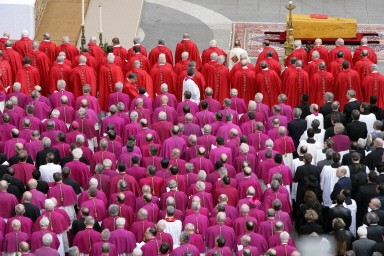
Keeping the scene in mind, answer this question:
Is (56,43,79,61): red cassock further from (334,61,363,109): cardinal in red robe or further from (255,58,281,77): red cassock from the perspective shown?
Result: (334,61,363,109): cardinal in red robe

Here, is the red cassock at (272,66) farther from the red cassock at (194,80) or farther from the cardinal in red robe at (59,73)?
the cardinal in red robe at (59,73)

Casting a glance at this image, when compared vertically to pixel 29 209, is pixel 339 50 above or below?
above

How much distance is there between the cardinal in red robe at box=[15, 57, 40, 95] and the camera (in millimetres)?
37281

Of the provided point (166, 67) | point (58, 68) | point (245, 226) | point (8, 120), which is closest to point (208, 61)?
point (166, 67)

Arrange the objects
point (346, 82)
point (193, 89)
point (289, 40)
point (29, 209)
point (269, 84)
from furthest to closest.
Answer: point (289, 40) < point (269, 84) < point (346, 82) < point (193, 89) < point (29, 209)

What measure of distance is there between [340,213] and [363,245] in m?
1.50

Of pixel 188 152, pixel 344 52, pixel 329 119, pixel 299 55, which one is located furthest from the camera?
pixel 299 55

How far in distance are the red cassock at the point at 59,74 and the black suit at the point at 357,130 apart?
7.33 m

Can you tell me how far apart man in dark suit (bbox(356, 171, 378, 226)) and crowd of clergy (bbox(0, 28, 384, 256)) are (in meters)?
0.03

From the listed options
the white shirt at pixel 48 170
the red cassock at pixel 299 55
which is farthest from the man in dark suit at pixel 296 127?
the white shirt at pixel 48 170

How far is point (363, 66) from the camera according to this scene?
3753 centimetres

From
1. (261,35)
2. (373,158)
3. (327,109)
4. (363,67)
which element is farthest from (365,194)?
(261,35)

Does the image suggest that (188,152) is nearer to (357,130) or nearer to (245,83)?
(357,130)

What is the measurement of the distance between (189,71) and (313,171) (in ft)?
18.3
